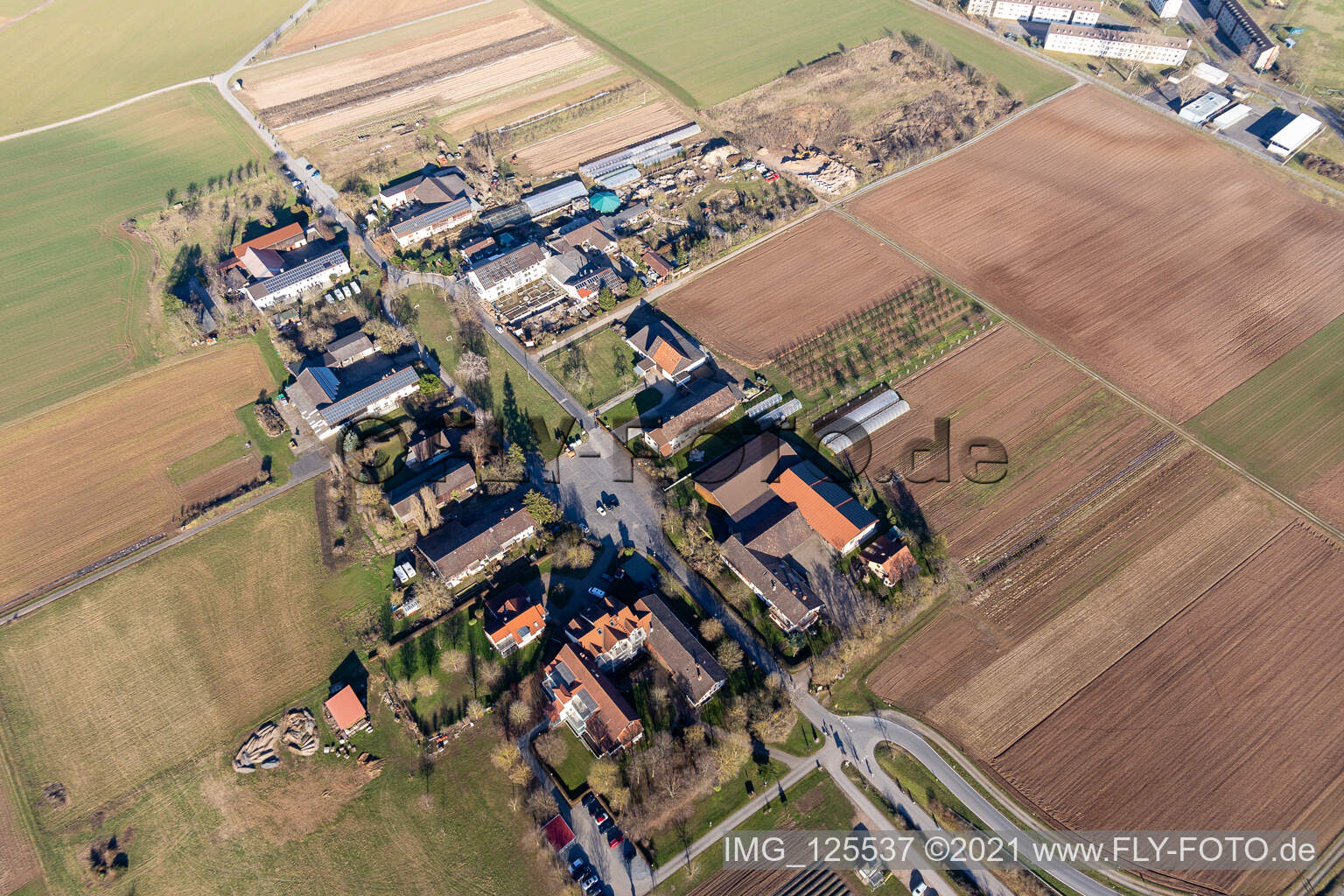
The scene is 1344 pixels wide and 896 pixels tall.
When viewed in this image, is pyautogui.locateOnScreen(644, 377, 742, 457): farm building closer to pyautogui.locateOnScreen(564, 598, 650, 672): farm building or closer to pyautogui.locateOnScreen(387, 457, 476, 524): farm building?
pyautogui.locateOnScreen(387, 457, 476, 524): farm building

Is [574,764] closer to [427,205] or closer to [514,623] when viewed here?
[514,623]

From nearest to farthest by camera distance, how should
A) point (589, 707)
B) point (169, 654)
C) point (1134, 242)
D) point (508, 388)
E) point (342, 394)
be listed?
1. point (589, 707)
2. point (169, 654)
3. point (342, 394)
4. point (508, 388)
5. point (1134, 242)

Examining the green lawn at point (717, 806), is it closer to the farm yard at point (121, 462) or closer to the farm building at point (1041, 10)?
the farm yard at point (121, 462)

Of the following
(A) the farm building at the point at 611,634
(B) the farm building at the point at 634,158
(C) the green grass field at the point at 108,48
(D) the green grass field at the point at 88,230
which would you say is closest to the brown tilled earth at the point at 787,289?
(B) the farm building at the point at 634,158

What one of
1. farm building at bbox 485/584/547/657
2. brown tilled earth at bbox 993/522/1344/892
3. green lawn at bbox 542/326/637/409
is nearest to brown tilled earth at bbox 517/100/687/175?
green lawn at bbox 542/326/637/409

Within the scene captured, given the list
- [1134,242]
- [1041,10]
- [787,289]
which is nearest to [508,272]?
[787,289]

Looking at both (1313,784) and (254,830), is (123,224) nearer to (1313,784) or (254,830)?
(254,830)
